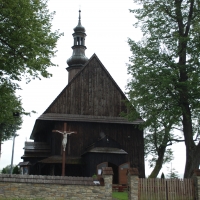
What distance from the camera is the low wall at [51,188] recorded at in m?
13.8

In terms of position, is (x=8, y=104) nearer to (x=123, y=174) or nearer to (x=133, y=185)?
(x=133, y=185)

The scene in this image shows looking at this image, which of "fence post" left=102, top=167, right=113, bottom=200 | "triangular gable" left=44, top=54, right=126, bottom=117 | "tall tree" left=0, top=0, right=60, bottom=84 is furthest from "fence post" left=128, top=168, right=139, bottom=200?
"triangular gable" left=44, top=54, right=126, bottom=117

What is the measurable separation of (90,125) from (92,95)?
257 centimetres

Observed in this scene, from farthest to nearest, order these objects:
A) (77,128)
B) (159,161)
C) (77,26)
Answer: (77,26), (159,161), (77,128)

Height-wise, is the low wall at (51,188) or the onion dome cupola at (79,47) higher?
the onion dome cupola at (79,47)

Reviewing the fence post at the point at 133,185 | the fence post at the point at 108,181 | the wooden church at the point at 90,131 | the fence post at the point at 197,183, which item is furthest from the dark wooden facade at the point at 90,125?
the fence post at the point at 108,181

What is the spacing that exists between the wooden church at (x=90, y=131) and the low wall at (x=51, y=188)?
9.09 m

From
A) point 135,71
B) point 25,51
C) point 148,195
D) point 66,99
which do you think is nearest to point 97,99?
point 66,99

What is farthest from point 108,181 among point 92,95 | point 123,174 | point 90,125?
point 92,95

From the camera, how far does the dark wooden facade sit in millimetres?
24294

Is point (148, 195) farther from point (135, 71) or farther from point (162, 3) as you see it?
point (162, 3)

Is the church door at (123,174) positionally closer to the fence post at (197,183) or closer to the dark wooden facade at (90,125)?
the dark wooden facade at (90,125)

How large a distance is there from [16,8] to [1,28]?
1.28 m

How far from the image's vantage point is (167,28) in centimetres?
1919
